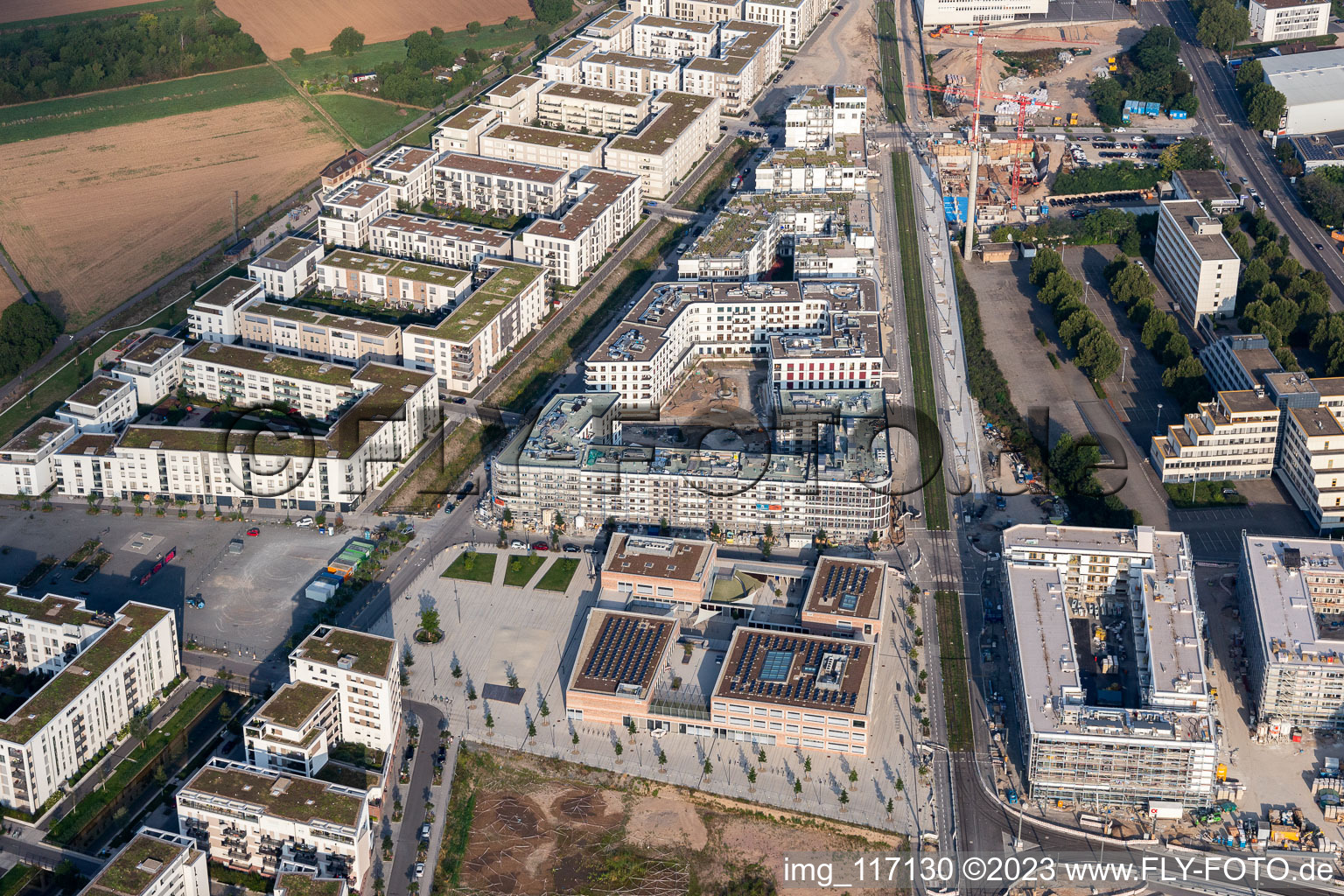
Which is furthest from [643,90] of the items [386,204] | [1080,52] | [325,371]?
[325,371]

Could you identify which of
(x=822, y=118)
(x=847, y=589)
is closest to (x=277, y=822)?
(x=847, y=589)

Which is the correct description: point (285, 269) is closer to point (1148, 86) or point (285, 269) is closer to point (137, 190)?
point (137, 190)

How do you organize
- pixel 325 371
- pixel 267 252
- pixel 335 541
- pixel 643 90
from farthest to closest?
pixel 643 90 → pixel 267 252 → pixel 325 371 → pixel 335 541

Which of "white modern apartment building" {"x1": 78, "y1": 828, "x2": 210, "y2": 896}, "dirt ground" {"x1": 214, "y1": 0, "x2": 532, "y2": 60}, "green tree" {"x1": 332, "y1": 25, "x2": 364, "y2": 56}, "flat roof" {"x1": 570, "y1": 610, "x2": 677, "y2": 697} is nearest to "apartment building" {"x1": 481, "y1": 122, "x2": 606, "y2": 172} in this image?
"green tree" {"x1": 332, "y1": 25, "x2": 364, "y2": 56}

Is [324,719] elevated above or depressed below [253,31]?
below

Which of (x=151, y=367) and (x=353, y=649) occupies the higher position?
(x=151, y=367)

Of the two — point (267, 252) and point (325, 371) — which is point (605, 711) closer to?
point (325, 371)

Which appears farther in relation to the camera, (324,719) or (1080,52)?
(1080,52)
